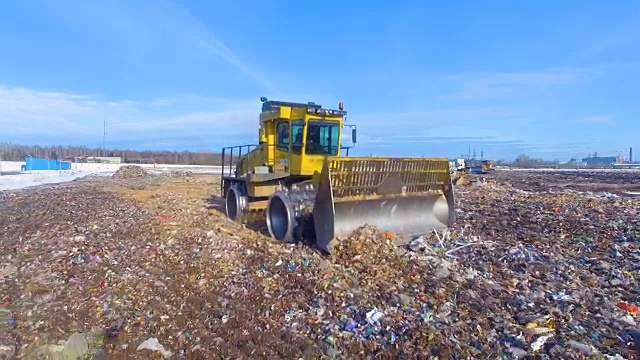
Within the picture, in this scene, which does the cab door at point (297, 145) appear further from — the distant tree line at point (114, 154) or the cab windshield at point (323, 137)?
the distant tree line at point (114, 154)

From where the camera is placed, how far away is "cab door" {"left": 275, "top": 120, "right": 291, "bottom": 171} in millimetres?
10203

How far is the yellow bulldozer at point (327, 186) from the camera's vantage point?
24.9ft

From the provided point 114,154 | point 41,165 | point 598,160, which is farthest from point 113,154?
point 598,160

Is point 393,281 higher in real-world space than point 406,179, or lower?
lower

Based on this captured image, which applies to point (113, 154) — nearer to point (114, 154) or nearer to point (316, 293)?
point (114, 154)

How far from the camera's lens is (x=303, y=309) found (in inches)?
202

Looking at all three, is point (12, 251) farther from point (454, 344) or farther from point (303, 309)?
point (454, 344)

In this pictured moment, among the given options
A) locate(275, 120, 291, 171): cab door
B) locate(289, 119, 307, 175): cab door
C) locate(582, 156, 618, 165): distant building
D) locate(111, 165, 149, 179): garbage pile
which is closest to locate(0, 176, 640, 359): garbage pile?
locate(289, 119, 307, 175): cab door

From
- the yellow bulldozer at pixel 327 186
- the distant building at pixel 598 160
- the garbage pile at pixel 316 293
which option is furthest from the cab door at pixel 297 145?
the distant building at pixel 598 160

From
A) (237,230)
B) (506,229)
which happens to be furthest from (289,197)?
(506,229)

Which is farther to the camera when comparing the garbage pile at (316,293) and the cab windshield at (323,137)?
the cab windshield at (323,137)

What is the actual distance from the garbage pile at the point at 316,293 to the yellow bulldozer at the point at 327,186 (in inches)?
18.7

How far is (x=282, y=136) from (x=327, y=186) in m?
3.53

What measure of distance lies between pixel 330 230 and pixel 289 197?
4.18 feet
